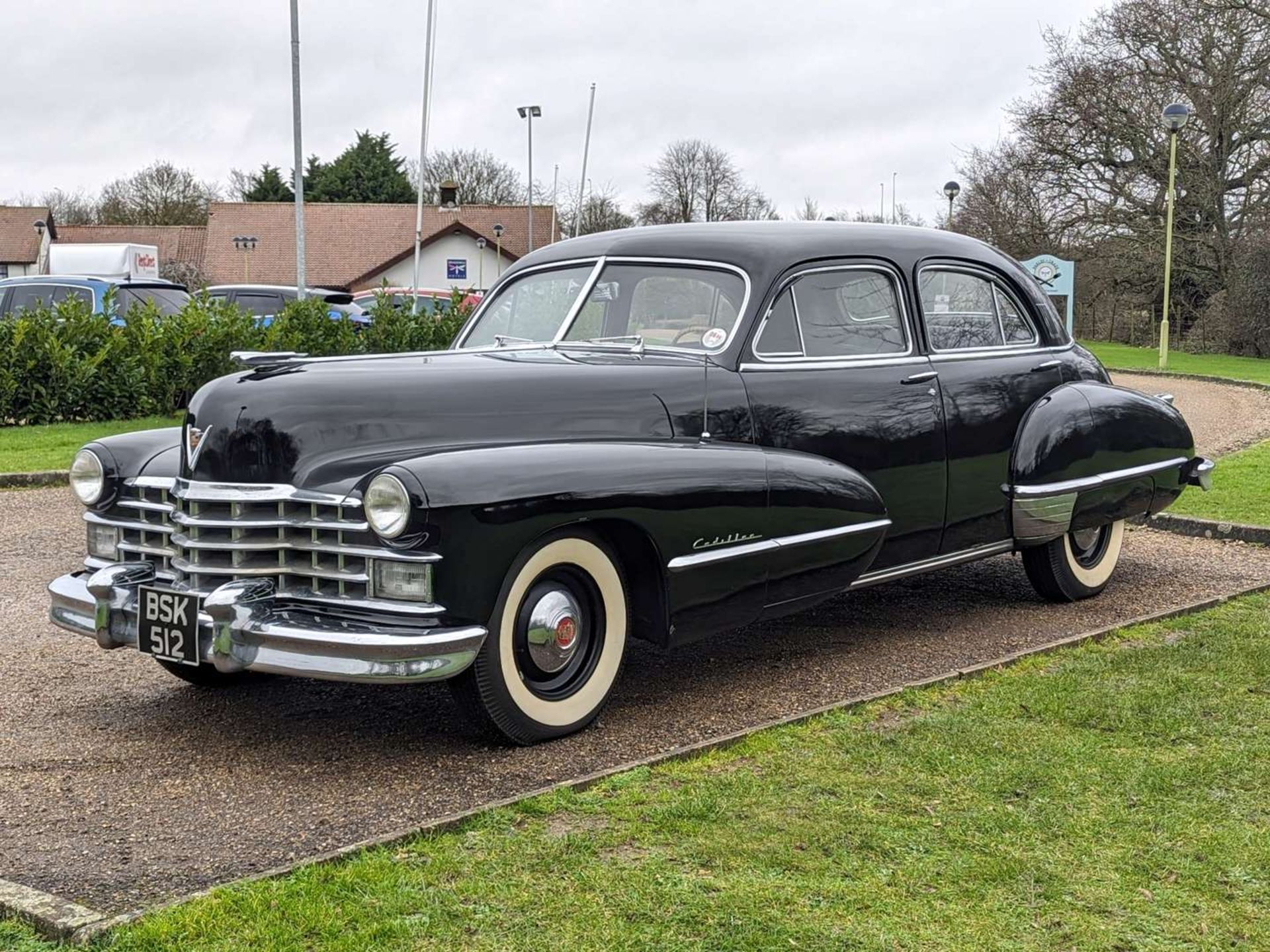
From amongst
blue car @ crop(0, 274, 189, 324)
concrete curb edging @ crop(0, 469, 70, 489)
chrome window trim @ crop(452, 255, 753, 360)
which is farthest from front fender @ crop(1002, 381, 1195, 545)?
blue car @ crop(0, 274, 189, 324)

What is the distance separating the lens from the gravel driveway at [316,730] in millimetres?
3998

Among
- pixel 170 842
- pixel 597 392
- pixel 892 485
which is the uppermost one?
pixel 597 392

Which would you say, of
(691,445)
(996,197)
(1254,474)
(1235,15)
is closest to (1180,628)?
(691,445)

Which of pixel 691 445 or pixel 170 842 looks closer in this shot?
pixel 170 842

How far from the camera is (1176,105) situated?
26.6m

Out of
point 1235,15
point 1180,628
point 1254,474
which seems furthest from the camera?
point 1235,15

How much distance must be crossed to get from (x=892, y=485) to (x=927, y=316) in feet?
3.07

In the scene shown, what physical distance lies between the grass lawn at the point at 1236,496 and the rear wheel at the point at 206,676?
6.35 meters

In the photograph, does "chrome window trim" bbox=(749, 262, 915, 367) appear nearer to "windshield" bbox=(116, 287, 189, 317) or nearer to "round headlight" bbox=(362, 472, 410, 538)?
"round headlight" bbox=(362, 472, 410, 538)

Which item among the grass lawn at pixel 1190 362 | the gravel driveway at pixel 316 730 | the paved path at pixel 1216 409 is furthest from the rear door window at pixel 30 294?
the grass lawn at pixel 1190 362

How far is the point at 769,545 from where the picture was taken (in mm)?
5371

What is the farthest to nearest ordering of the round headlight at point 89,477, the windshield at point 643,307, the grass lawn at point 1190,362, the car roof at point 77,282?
1. the grass lawn at point 1190,362
2. the car roof at point 77,282
3. the windshield at point 643,307
4. the round headlight at point 89,477

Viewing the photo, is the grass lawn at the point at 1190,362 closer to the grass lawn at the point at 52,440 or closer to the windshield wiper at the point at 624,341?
the grass lawn at the point at 52,440

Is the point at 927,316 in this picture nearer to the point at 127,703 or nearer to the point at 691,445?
the point at 691,445
